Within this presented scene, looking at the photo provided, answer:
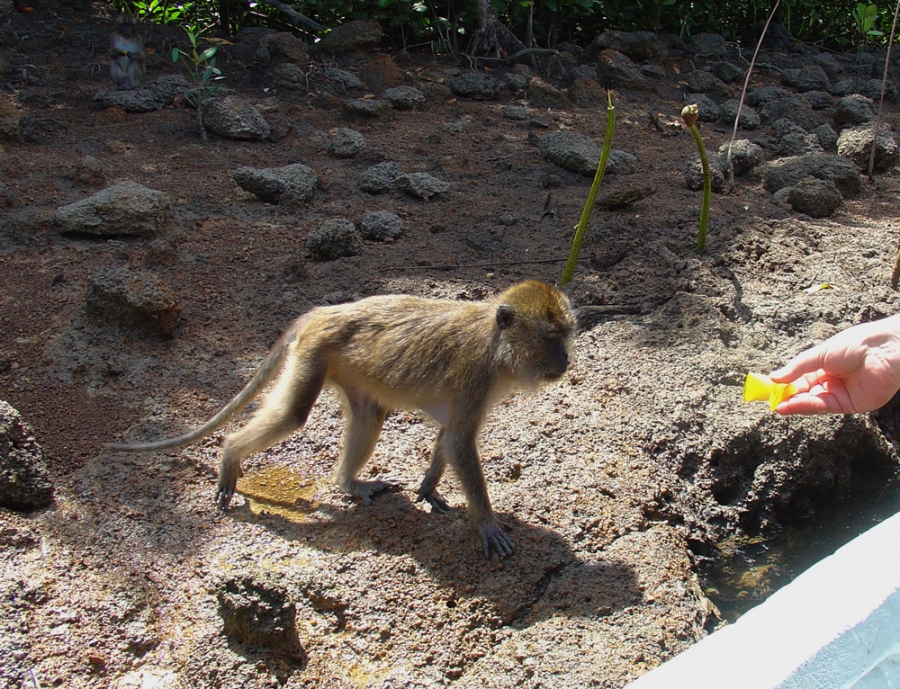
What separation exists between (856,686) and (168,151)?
7.45m

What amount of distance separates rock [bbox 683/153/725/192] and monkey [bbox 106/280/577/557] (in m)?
3.93

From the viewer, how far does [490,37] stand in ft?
35.0

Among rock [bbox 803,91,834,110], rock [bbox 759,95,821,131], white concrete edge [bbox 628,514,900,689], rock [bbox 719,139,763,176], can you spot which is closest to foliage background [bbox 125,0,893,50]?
rock [bbox 803,91,834,110]

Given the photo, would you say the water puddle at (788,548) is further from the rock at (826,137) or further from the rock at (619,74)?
the rock at (619,74)

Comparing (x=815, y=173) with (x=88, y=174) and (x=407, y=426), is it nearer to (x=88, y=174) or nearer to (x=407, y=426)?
(x=407, y=426)

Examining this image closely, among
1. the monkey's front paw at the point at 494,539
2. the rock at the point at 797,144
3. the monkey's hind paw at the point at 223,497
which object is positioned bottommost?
the monkey's hind paw at the point at 223,497

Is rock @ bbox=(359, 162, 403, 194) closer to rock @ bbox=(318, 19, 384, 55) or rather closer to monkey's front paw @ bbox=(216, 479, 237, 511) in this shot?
rock @ bbox=(318, 19, 384, 55)

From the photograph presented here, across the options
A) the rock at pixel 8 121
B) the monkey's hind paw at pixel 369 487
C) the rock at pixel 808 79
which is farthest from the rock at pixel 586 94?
the monkey's hind paw at pixel 369 487

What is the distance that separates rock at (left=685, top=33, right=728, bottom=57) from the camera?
11.6 meters

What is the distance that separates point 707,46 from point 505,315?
9.63 m

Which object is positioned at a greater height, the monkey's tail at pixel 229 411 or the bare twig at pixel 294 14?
the bare twig at pixel 294 14

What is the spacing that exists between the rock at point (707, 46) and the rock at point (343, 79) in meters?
5.34

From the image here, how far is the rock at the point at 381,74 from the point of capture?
381 inches

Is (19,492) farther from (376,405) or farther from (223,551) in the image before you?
(376,405)
